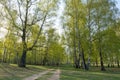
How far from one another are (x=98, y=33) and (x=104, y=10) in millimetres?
4080

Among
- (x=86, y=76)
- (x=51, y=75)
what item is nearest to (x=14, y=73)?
(x=51, y=75)

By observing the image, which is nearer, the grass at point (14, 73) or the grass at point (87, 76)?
the grass at point (14, 73)

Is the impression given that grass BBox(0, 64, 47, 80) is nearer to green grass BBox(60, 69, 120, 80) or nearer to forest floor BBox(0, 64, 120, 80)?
forest floor BBox(0, 64, 120, 80)

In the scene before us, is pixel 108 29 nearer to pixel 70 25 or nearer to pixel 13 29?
pixel 70 25

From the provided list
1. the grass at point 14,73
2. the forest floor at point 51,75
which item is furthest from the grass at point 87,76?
the grass at point 14,73

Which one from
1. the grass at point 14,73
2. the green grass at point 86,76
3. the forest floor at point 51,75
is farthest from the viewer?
the green grass at point 86,76

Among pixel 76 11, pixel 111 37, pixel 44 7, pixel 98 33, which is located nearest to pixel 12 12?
pixel 44 7

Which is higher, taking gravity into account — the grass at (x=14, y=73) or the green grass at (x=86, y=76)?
the grass at (x=14, y=73)

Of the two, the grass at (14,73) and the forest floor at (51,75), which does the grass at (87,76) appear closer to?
the forest floor at (51,75)

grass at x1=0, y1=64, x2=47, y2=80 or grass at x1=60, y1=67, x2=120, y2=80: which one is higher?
grass at x1=0, y1=64, x2=47, y2=80

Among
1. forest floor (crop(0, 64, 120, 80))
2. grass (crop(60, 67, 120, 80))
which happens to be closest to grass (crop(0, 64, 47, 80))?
forest floor (crop(0, 64, 120, 80))

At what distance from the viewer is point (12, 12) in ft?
111

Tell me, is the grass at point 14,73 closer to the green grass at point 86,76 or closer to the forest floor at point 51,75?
the forest floor at point 51,75

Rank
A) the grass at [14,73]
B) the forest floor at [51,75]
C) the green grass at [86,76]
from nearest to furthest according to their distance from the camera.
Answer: the grass at [14,73] < the forest floor at [51,75] < the green grass at [86,76]
